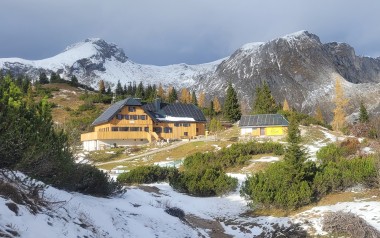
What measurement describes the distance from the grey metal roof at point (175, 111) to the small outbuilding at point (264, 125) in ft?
38.5

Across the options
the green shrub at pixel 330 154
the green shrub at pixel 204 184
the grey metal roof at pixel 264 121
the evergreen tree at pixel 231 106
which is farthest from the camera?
the evergreen tree at pixel 231 106

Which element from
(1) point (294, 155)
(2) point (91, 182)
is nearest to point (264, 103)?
(1) point (294, 155)

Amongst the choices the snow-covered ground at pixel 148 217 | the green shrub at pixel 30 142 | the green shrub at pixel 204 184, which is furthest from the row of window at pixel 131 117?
the green shrub at pixel 30 142

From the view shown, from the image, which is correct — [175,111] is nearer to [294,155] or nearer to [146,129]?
[146,129]

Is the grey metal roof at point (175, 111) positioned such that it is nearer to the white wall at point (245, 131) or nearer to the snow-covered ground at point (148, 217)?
the white wall at point (245, 131)

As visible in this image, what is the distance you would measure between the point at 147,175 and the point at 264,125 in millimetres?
37598

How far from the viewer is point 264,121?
196 ft

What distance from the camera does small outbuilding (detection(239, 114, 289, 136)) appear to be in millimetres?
58375

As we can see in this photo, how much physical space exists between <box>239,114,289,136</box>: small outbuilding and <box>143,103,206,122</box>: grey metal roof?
1173 cm

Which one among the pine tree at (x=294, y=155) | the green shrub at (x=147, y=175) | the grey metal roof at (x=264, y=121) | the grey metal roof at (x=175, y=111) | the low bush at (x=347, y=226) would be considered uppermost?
the grey metal roof at (x=175, y=111)

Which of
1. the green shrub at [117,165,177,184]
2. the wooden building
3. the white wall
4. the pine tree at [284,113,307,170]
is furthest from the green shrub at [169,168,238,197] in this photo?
the wooden building

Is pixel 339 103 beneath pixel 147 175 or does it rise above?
above

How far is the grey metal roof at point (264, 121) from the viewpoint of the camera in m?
58.6

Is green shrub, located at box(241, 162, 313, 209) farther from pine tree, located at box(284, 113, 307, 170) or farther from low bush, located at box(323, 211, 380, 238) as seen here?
low bush, located at box(323, 211, 380, 238)
